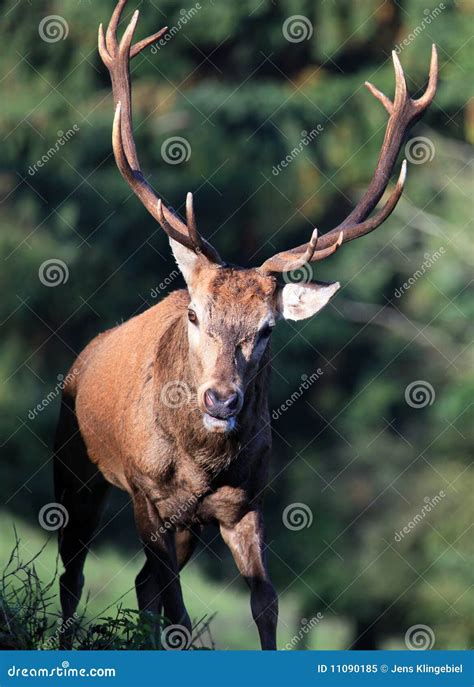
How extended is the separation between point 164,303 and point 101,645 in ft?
7.26

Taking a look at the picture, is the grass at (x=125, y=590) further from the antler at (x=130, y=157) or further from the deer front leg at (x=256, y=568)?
the antler at (x=130, y=157)

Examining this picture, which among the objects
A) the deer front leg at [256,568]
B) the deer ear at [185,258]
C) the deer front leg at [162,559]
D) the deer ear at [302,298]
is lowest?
the deer front leg at [256,568]

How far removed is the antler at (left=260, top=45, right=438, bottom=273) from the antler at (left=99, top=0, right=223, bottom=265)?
355 mm

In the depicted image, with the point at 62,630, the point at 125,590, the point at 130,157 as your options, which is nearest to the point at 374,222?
the point at 130,157

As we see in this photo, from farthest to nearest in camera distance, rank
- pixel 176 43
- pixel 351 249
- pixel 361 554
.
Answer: pixel 176 43, pixel 351 249, pixel 361 554

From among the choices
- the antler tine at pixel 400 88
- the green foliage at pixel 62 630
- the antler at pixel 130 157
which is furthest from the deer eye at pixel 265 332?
the antler tine at pixel 400 88

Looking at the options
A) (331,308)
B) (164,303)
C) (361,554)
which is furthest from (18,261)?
(164,303)

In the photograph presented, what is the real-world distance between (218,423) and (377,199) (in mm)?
1693

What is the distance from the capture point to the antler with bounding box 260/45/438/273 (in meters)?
6.87

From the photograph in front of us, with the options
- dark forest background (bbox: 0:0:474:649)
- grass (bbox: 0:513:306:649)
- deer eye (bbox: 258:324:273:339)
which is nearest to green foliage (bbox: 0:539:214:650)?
deer eye (bbox: 258:324:273:339)

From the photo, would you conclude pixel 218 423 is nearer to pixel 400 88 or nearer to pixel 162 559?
pixel 162 559

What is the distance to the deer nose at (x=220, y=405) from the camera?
6270 mm

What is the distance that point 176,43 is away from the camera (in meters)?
21.2

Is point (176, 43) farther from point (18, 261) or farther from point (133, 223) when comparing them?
point (18, 261)
